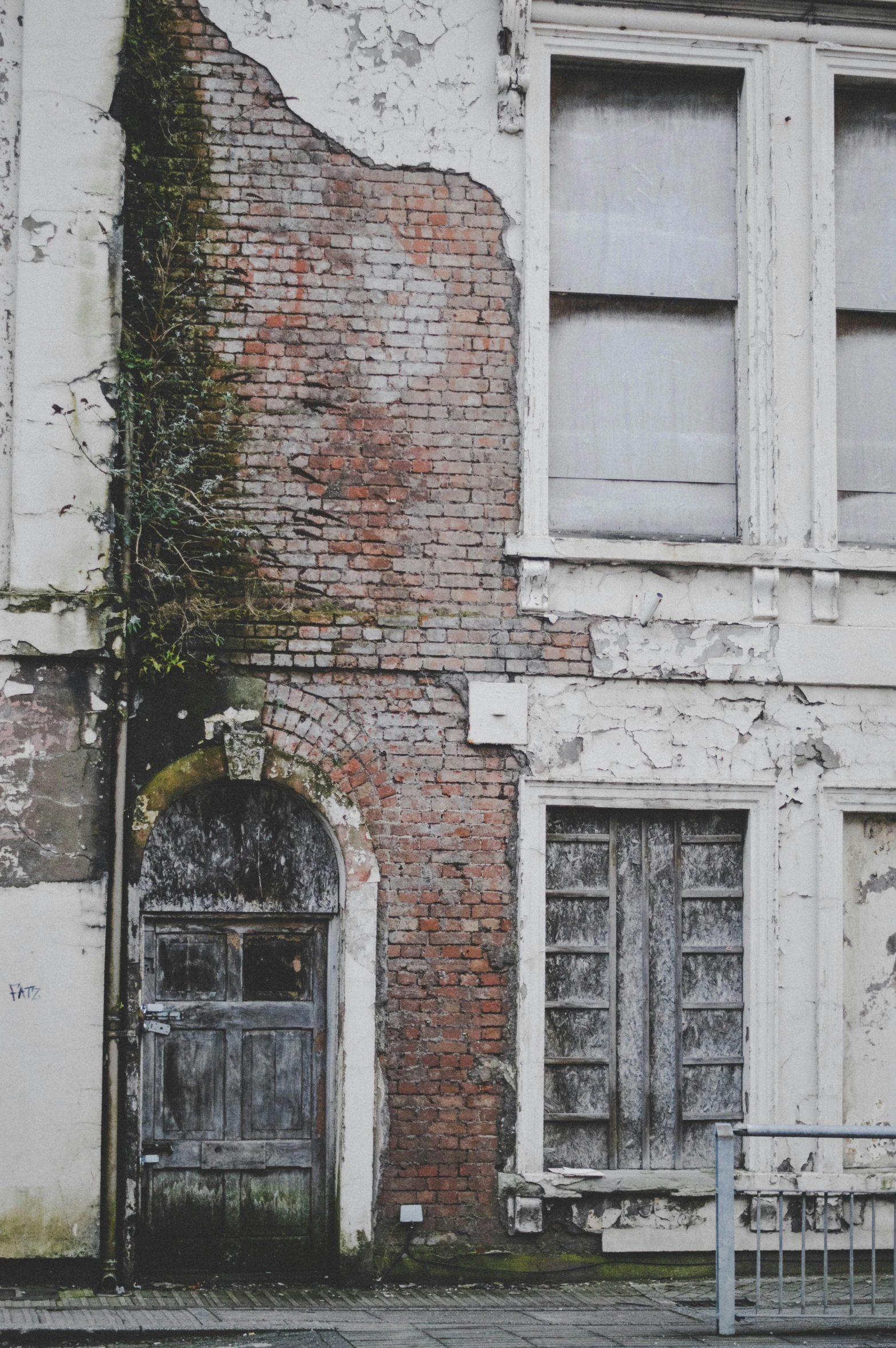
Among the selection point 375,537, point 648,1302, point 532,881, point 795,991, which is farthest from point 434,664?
point 648,1302

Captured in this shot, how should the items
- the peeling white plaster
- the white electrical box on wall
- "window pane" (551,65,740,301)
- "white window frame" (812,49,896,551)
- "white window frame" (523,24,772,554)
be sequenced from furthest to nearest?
1. "window pane" (551,65,740,301)
2. "white window frame" (812,49,896,551)
3. "white window frame" (523,24,772,554)
4. the white electrical box on wall
5. the peeling white plaster

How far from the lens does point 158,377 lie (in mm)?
7824

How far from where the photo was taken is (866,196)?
859 cm

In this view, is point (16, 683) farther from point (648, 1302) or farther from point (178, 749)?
point (648, 1302)

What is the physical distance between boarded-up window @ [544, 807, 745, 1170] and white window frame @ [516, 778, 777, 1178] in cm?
12

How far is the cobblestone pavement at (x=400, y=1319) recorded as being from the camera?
6355mm

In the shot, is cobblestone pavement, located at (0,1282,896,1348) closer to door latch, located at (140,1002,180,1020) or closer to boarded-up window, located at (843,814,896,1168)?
boarded-up window, located at (843,814,896,1168)

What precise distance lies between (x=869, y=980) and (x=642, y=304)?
4076 mm

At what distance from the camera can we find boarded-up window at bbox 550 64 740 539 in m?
8.34

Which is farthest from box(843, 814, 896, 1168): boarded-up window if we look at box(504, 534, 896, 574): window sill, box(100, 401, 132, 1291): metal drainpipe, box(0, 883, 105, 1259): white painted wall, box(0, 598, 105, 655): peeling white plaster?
box(0, 598, 105, 655): peeling white plaster

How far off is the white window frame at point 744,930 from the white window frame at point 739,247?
1380 millimetres

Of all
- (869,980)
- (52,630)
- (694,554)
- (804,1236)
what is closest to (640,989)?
(869,980)

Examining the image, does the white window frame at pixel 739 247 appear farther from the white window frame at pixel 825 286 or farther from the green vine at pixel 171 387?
the green vine at pixel 171 387

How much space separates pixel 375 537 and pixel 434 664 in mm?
771
